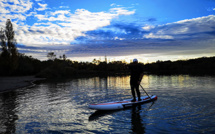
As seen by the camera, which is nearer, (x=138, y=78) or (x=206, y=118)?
(x=206, y=118)

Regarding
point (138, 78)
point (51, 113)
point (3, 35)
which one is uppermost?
point (3, 35)

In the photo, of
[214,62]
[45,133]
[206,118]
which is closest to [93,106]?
[45,133]

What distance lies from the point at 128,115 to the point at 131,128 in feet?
6.83

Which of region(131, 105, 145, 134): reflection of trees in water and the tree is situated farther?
the tree

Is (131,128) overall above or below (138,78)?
below

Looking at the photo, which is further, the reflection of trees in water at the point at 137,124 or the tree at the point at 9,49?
the tree at the point at 9,49

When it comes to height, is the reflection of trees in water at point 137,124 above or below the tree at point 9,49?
below

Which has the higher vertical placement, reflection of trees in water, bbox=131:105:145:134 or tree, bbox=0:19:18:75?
tree, bbox=0:19:18:75

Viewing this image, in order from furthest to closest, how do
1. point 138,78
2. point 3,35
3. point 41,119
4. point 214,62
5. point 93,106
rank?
point 214,62
point 3,35
point 138,78
point 93,106
point 41,119

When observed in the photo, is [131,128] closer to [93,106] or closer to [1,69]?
[93,106]

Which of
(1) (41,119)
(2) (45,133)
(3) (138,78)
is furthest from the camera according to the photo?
(3) (138,78)

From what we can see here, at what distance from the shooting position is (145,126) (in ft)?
23.1

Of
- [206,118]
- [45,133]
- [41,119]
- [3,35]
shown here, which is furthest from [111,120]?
[3,35]

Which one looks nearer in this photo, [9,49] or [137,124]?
[137,124]
